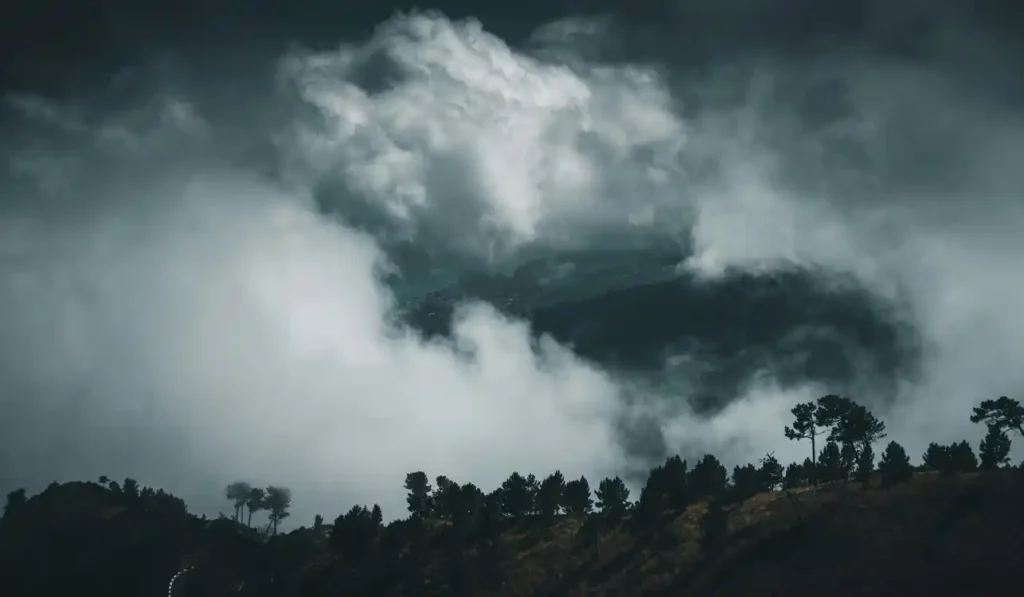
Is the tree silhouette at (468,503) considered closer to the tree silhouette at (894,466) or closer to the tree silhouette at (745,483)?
the tree silhouette at (745,483)

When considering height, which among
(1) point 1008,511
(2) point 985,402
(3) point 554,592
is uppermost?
(2) point 985,402

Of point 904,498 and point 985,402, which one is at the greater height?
point 985,402

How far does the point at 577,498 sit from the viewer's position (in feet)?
619

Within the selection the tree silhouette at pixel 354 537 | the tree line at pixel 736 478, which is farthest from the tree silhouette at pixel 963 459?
the tree silhouette at pixel 354 537

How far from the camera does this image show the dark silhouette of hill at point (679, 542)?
128 meters

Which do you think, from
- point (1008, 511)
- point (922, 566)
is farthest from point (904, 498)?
point (922, 566)

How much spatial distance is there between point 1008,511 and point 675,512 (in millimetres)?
55770

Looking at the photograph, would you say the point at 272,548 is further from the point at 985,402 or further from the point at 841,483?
the point at 985,402

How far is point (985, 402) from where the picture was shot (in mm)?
168375

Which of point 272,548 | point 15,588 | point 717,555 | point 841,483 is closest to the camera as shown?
point 717,555

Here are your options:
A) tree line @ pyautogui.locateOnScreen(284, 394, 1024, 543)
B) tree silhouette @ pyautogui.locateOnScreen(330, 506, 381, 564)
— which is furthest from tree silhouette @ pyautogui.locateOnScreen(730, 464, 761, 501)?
tree silhouette @ pyautogui.locateOnScreen(330, 506, 381, 564)

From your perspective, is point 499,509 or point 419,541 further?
point 499,509

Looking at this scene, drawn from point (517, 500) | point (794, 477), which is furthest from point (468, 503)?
point (794, 477)

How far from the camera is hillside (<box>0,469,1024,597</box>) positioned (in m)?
125
